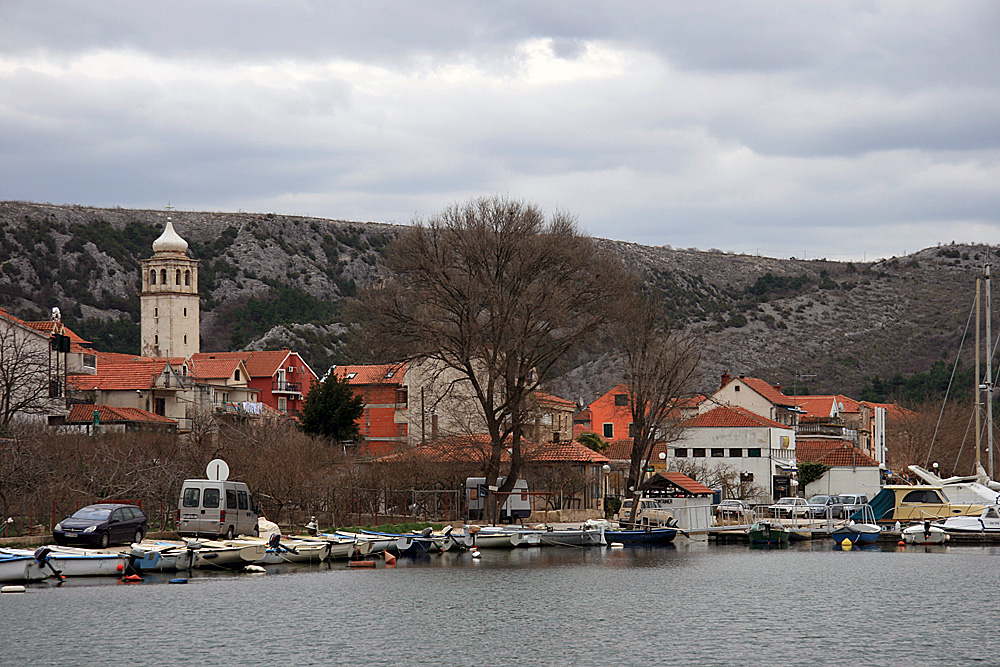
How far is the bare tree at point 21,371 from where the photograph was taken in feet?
171

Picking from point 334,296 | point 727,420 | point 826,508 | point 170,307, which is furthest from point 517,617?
point 334,296

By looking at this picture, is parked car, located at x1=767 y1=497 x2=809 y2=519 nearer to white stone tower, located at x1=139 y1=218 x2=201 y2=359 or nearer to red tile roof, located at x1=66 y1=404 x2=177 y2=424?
red tile roof, located at x1=66 y1=404 x2=177 y2=424

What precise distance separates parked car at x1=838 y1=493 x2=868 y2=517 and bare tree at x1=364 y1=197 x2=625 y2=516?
2034cm

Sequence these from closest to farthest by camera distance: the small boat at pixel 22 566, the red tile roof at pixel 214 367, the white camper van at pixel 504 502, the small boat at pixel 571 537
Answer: the small boat at pixel 22 566 → the small boat at pixel 571 537 → the white camper van at pixel 504 502 → the red tile roof at pixel 214 367

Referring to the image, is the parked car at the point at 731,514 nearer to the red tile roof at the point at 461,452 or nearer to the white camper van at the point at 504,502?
the red tile roof at the point at 461,452

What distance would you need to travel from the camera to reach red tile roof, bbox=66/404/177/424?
7006 cm

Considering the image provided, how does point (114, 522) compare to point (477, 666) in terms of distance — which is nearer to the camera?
point (477, 666)

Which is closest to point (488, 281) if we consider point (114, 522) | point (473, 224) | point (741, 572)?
point (473, 224)

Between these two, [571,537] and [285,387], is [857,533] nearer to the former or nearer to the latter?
[571,537]

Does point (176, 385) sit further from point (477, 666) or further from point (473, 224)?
point (477, 666)

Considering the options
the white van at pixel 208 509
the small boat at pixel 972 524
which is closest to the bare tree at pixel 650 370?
the small boat at pixel 972 524

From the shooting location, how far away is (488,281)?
184 ft

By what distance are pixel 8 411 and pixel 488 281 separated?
2208 cm

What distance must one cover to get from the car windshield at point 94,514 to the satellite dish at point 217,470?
423cm
